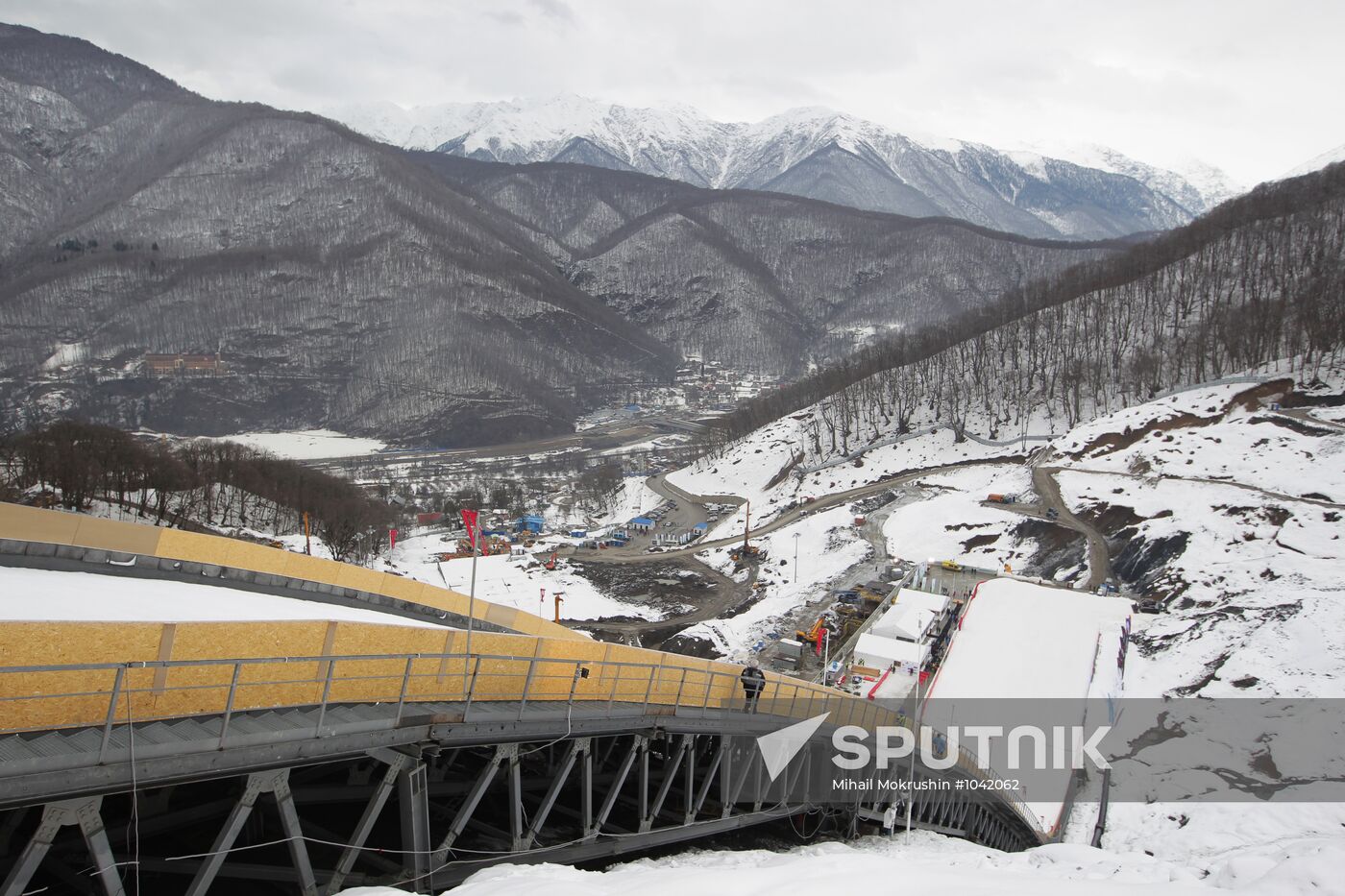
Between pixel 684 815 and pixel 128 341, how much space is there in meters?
187

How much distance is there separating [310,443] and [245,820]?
146933mm

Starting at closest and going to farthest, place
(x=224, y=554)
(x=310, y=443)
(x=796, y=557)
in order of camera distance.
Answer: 1. (x=224, y=554)
2. (x=796, y=557)
3. (x=310, y=443)

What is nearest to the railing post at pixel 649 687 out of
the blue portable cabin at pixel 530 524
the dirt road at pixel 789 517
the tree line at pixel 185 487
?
the dirt road at pixel 789 517

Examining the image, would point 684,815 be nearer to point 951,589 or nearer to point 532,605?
point 951,589

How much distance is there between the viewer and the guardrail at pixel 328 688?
6.92 metres

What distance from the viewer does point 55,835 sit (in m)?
6.61

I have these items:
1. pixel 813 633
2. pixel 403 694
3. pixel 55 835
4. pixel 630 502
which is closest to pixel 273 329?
pixel 630 502

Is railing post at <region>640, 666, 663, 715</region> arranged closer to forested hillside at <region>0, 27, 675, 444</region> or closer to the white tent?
the white tent

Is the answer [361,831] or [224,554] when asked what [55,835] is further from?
[224,554]

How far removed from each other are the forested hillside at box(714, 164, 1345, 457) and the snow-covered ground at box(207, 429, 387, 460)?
69493 millimetres

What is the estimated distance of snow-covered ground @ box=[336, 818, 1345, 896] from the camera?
916cm

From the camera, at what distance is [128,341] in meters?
157

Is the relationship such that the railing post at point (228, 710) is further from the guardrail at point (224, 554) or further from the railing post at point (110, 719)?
the guardrail at point (224, 554)

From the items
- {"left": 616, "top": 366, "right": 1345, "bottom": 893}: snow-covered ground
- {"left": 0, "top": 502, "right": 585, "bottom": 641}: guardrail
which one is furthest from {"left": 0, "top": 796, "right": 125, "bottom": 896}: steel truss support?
{"left": 0, "top": 502, "right": 585, "bottom": 641}: guardrail
